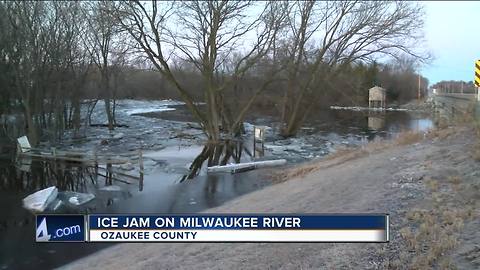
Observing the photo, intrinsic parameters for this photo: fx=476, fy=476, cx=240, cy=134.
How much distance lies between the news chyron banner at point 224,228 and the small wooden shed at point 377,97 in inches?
1149

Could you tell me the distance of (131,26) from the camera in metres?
27.1

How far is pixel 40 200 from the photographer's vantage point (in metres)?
13.0

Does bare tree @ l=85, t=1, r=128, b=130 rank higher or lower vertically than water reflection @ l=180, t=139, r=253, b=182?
higher

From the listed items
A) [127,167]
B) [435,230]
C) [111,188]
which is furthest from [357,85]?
[435,230]

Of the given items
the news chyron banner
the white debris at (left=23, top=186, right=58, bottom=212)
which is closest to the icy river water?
the white debris at (left=23, top=186, right=58, bottom=212)

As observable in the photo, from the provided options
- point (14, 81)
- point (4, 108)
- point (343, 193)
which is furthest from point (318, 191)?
point (4, 108)

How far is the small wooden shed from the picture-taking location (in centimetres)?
3251

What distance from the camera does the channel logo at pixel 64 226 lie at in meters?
4.41

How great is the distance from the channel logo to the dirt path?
2.23 m

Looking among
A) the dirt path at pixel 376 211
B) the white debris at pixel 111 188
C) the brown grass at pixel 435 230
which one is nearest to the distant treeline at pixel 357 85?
the white debris at pixel 111 188

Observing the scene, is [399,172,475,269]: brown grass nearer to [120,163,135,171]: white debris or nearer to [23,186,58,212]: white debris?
[23,186,58,212]: white debris

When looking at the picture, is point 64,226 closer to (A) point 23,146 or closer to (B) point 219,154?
(B) point 219,154

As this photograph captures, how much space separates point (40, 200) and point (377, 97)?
1056 inches

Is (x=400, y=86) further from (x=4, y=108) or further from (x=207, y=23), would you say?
(x=4, y=108)
